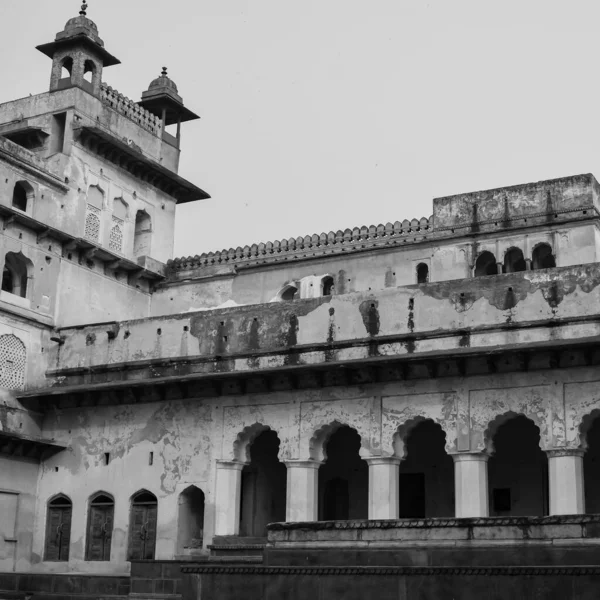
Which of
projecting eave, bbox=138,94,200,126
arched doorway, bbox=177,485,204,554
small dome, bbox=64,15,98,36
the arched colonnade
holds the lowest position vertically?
arched doorway, bbox=177,485,204,554

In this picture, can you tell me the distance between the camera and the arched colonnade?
1727 cm

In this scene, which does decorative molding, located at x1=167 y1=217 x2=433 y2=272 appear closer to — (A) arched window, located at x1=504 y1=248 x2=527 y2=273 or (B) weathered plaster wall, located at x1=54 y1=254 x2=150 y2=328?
(B) weathered plaster wall, located at x1=54 y1=254 x2=150 y2=328

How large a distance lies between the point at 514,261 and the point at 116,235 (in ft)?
27.1

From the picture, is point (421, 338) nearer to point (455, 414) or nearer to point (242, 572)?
point (455, 414)

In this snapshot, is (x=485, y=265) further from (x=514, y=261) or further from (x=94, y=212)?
(x=94, y=212)

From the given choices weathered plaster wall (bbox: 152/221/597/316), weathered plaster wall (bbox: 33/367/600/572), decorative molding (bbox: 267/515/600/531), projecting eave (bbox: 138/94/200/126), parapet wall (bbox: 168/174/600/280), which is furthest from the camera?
projecting eave (bbox: 138/94/200/126)

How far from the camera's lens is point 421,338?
1825 cm

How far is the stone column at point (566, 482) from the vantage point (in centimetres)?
1648

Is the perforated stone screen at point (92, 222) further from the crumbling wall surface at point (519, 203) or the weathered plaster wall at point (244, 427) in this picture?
the crumbling wall surface at point (519, 203)

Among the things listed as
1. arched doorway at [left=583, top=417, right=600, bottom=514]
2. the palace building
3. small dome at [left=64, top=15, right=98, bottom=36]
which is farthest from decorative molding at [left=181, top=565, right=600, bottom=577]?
small dome at [left=64, top=15, right=98, bottom=36]

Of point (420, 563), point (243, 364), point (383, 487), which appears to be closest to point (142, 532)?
point (243, 364)

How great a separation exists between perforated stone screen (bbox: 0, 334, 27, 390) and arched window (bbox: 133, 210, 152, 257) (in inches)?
178

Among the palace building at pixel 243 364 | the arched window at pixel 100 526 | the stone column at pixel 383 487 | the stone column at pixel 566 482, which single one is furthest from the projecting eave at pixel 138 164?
the stone column at pixel 566 482

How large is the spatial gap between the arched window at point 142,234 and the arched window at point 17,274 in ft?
11.9
